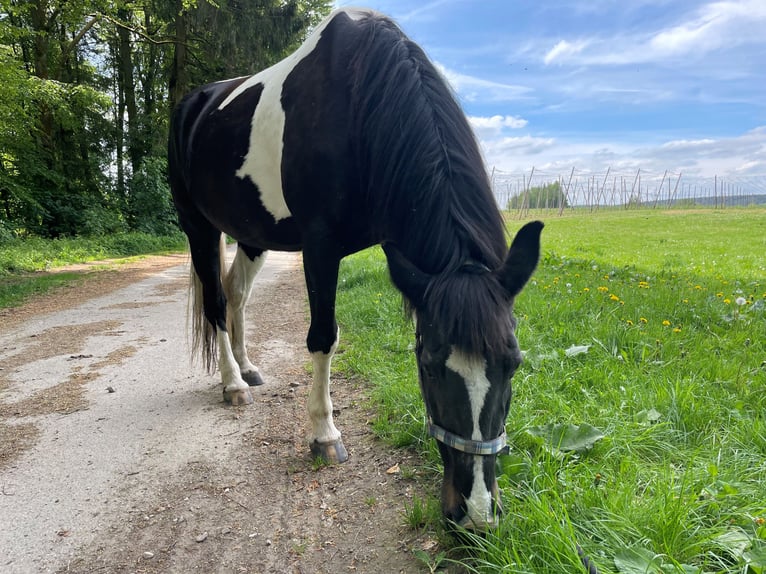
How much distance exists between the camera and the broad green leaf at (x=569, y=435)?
2.00 metres

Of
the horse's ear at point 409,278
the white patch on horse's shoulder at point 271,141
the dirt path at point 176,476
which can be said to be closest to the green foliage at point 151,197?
the dirt path at point 176,476

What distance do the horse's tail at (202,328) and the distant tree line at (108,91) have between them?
29.4 feet

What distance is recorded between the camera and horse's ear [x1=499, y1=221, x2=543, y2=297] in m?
1.60

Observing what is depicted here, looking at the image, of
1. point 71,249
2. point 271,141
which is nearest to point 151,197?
point 71,249

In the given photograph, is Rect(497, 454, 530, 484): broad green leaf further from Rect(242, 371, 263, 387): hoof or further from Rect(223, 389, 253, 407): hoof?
Rect(242, 371, 263, 387): hoof

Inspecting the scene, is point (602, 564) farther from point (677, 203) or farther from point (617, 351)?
point (677, 203)

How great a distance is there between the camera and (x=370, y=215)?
7.45 feet

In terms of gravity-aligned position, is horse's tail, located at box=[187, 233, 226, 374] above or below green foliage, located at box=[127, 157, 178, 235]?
below

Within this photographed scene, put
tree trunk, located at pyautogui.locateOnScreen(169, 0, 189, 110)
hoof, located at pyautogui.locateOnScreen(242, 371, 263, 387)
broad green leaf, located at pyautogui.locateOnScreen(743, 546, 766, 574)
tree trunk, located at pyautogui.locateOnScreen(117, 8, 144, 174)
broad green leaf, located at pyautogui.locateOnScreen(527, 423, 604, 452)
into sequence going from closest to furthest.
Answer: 1. broad green leaf, located at pyautogui.locateOnScreen(743, 546, 766, 574)
2. broad green leaf, located at pyautogui.locateOnScreen(527, 423, 604, 452)
3. hoof, located at pyautogui.locateOnScreen(242, 371, 263, 387)
4. tree trunk, located at pyautogui.locateOnScreen(169, 0, 189, 110)
5. tree trunk, located at pyautogui.locateOnScreen(117, 8, 144, 174)

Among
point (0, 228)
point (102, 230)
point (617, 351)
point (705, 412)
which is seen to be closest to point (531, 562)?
point (705, 412)

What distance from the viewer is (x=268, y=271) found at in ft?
34.2

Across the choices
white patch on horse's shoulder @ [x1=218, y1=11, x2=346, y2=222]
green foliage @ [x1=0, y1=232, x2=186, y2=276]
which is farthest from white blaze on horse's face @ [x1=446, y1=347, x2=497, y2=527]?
green foliage @ [x1=0, y1=232, x2=186, y2=276]

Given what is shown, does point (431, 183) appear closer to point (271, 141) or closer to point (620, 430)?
point (271, 141)

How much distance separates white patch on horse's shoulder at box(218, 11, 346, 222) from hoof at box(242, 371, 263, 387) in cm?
139
